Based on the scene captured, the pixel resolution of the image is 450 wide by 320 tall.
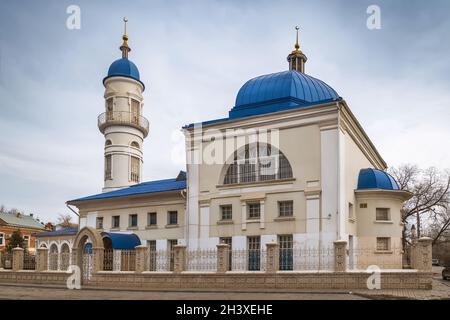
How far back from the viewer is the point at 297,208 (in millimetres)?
20922

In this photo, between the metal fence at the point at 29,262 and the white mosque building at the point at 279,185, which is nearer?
the white mosque building at the point at 279,185

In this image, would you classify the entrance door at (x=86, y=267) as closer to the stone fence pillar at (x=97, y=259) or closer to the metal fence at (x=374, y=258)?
the stone fence pillar at (x=97, y=259)

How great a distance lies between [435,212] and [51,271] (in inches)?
1238

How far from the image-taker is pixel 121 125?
32.8m

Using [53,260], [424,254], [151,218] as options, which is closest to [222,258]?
[424,254]

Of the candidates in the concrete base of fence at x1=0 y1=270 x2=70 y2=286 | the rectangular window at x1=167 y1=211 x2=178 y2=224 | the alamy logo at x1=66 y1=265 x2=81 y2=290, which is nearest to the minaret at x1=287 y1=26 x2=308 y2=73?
the rectangular window at x1=167 y1=211 x2=178 y2=224

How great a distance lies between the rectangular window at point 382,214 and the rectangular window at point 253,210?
18.8ft

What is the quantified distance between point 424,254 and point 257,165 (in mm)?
9082

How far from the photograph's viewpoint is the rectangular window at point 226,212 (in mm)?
22891

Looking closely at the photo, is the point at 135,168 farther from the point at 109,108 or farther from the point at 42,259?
the point at 42,259

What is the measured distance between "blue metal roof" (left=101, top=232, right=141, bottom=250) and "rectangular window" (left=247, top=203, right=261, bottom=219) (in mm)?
7751

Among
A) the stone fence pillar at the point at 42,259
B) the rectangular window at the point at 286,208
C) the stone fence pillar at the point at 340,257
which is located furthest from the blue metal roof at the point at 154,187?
the stone fence pillar at the point at 340,257

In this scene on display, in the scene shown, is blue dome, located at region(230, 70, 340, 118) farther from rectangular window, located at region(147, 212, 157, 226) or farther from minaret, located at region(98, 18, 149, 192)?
minaret, located at region(98, 18, 149, 192)
